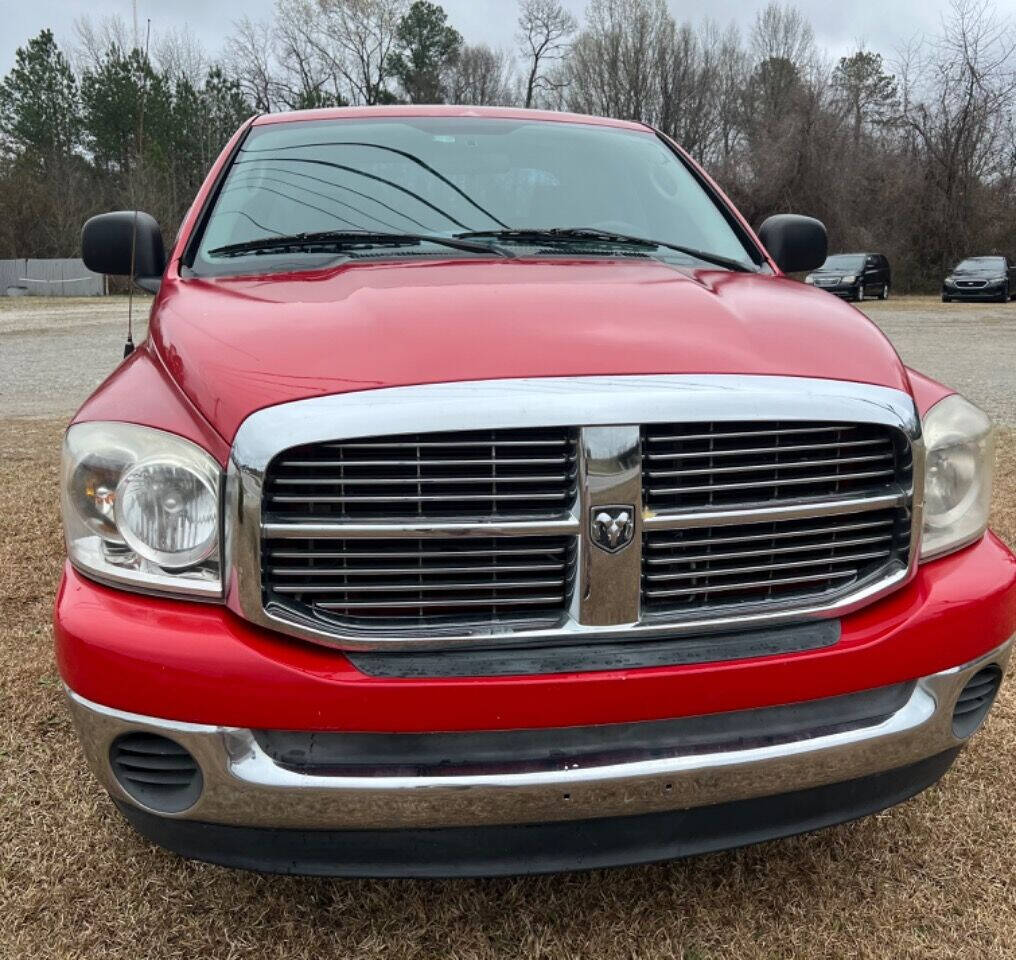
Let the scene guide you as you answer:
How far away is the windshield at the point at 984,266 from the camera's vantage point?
28.6 metres

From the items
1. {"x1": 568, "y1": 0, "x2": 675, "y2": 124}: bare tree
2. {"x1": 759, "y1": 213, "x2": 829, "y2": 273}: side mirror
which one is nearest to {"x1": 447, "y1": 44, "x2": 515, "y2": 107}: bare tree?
{"x1": 568, "y1": 0, "x2": 675, "y2": 124}: bare tree

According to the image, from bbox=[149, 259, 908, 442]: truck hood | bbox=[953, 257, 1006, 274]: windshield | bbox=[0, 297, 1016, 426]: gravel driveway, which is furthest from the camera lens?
bbox=[953, 257, 1006, 274]: windshield

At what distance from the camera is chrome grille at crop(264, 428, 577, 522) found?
59.5 inches

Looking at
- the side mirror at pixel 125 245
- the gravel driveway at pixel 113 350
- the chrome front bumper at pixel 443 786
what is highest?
→ the side mirror at pixel 125 245

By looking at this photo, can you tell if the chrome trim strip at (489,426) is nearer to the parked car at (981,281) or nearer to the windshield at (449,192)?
the windshield at (449,192)

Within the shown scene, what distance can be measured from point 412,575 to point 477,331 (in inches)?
18.2

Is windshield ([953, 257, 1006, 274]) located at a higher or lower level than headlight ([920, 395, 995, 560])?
higher

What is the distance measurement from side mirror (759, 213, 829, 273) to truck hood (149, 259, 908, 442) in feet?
3.66

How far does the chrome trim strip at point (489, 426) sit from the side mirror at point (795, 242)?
69.9 inches

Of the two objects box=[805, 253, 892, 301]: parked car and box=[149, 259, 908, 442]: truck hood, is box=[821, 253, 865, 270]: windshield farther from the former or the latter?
box=[149, 259, 908, 442]: truck hood

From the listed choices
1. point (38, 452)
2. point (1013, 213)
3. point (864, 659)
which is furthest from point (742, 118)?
point (864, 659)

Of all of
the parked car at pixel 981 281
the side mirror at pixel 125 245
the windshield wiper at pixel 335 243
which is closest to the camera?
the windshield wiper at pixel 335 243

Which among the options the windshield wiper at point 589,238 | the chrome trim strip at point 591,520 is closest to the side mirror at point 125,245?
the windshield wiper at point 589,238

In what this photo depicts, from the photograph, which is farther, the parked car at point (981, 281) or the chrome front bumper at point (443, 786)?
the parked car at point (981, 281)
